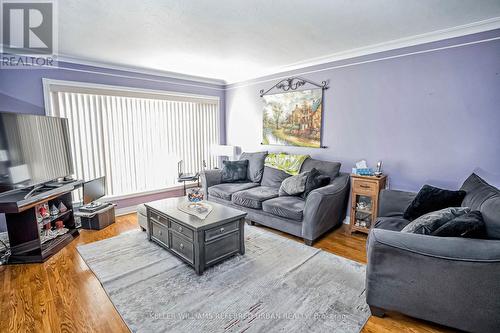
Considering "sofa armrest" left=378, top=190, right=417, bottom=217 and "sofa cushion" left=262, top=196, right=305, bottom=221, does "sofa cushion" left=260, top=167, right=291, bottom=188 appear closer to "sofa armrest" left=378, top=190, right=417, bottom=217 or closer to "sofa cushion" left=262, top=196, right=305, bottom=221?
"sofa cushion" left=262, top=196, right=305, bottom=221

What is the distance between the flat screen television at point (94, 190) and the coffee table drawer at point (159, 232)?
49.0 inches

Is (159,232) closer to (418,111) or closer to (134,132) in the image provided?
(134,132)

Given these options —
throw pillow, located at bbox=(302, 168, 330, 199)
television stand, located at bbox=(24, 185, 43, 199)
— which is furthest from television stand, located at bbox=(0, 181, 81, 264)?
throw pillow, located at bbox=(302, 168, 330, 199)

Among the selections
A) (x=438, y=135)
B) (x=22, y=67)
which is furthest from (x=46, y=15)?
(x=438, y=135)

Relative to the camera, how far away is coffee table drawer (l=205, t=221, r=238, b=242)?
243 centimetres

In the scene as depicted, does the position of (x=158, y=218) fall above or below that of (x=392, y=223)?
below

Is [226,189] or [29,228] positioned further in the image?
[226,189]

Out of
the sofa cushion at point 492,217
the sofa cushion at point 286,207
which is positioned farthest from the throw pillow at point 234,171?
the sofa cushion at point 492,217

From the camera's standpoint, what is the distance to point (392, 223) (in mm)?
2352

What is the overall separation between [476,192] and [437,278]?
962mm

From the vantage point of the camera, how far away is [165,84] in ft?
14.9

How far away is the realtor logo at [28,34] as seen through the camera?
2.14 meters

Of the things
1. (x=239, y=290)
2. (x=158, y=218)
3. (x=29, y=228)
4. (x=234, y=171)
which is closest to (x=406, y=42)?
(x=234, y=171)

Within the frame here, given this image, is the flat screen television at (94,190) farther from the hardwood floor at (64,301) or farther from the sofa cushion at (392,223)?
the sofa cushion at (392,223)
